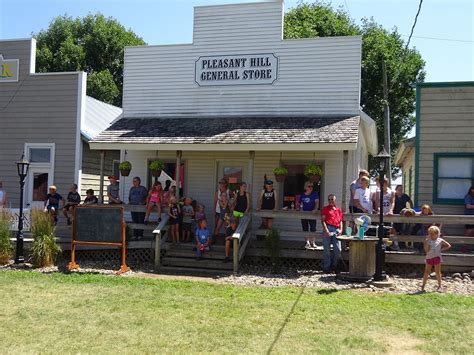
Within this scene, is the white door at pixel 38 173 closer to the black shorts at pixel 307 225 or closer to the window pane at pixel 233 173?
the window pane at pixel 233 173

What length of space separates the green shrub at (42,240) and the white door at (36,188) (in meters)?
4.14

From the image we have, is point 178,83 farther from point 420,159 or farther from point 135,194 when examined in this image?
point 420,159

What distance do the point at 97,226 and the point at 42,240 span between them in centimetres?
136

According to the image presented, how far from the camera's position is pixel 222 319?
24.9 feet

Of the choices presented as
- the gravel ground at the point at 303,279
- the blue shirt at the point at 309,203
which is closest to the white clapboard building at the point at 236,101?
the blue shirt at the point at 309,203

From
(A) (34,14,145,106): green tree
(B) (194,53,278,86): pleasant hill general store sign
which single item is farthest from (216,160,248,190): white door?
(A) (34,14,145,106): green tree

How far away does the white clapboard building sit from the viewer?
13.6 m

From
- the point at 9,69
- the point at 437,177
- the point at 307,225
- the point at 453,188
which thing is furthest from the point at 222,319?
the point at 9,69

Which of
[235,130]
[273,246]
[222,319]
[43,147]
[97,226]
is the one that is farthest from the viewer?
[43,147]

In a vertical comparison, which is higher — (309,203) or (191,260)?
(309,203)

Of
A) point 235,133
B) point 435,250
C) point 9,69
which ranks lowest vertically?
point 435,250

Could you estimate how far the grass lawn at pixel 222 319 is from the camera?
6.48 m

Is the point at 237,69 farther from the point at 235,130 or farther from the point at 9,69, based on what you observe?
the point at 9,69

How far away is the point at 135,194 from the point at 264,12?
241 inches
